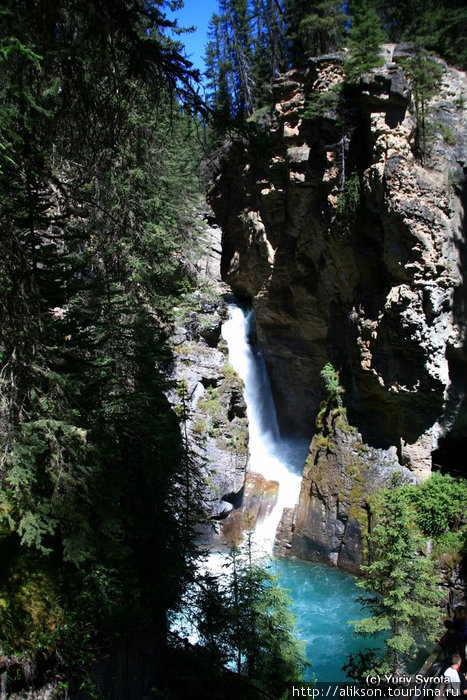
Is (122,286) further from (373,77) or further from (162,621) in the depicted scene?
(373,77)

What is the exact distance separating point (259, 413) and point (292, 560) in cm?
791

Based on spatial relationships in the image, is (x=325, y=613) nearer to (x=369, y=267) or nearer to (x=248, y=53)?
(x=369, y=267)

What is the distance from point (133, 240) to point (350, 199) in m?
7.54

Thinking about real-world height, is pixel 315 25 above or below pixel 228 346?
above

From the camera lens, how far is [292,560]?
15953 mm

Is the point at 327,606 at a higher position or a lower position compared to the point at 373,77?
lower

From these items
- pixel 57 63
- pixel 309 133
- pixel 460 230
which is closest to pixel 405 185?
pixel 460 230

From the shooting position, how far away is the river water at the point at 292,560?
12.1 meters

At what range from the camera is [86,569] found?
16.8ft

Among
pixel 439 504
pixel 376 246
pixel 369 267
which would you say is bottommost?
pixel 439 504

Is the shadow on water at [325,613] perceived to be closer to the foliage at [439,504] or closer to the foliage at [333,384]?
the foliage at [439,504]

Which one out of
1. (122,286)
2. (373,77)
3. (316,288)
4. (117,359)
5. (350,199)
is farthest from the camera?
(316,288)

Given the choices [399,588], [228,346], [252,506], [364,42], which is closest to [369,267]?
[364,42]

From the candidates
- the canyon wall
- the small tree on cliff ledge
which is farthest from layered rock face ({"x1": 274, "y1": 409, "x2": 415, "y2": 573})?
the small tree on cliff ledge
